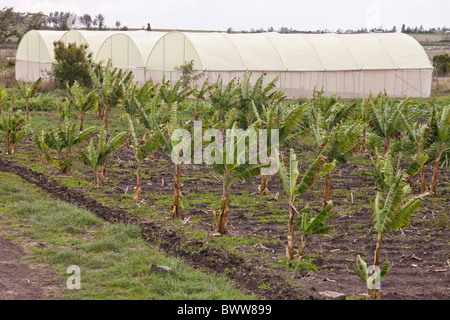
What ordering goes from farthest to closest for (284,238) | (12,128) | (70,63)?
(70,63), (12,128), (284,238)

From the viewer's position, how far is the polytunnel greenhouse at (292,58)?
29.4 metres

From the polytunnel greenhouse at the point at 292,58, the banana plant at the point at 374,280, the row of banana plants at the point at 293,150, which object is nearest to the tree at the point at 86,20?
the polytunnel greenhouse at the point at 292,58

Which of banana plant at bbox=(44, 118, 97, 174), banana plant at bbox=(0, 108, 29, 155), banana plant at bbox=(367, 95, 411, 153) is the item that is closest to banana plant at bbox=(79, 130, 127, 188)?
banana plant at bbox=(44, 118, 97, 174)

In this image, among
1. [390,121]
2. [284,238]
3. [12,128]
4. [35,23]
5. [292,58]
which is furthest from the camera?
[35,23]

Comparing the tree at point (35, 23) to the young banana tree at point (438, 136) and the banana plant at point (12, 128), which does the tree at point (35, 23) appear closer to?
the banana plant at point (12, 128)

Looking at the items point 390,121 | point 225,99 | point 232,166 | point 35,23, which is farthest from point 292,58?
point 35,23

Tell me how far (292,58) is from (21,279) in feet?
80.6

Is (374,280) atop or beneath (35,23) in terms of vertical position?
beneath

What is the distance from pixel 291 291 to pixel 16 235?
488cm

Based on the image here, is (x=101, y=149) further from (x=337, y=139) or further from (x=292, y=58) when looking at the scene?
(x=292, y=58)

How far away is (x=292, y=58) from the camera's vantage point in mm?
30797

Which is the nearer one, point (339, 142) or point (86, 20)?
point (339, 142)

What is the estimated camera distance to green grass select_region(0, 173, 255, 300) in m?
7.47

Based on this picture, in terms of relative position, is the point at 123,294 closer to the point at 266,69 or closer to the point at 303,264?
the point at 303,264
